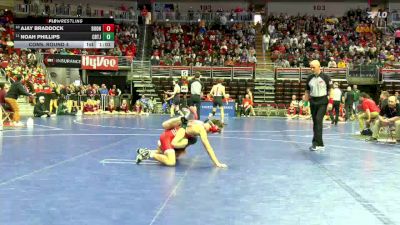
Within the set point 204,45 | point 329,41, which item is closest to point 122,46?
point 204,45

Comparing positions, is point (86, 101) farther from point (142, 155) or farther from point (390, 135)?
point (142, 155)

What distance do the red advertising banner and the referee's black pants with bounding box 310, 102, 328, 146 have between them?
19.9m

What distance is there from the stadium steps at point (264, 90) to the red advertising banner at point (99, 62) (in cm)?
786

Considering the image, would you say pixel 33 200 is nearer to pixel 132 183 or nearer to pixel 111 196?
pixel 111 196

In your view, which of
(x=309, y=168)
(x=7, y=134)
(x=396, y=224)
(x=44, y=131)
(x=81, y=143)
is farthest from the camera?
(x=44, y=131)

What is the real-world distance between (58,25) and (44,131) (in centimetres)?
576

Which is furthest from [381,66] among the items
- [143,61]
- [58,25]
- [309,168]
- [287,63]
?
[309,168]

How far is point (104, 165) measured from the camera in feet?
26.3

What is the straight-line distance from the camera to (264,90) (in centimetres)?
2986

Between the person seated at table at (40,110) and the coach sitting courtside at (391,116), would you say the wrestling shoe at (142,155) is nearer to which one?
the coach sitting courtside at (391,116)

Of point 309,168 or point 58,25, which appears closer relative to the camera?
point 309,168

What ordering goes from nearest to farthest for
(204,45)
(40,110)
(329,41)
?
(40,110)
(204,45)
(329,41)

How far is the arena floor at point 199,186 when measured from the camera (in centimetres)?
487
